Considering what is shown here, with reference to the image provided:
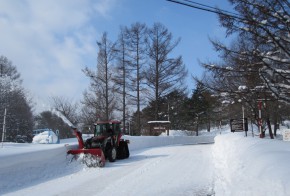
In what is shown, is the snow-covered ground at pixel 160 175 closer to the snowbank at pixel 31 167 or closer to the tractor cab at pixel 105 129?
the snowbank at pixel 31 167

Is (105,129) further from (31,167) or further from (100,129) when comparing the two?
(31,167)

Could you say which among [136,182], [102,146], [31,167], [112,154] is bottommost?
[136,182]

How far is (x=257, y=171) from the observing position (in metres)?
6.91

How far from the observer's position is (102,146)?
18297 mm

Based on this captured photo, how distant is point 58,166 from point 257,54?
29.4 feet

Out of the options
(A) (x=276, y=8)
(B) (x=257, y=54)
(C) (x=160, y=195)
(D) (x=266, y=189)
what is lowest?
(C) (x=160, y=195)

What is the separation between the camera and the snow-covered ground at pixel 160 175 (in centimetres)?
674

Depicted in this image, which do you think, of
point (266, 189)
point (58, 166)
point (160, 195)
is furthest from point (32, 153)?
point (266, 189)

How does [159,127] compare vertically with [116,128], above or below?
above

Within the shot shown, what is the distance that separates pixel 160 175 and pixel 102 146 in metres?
5.79

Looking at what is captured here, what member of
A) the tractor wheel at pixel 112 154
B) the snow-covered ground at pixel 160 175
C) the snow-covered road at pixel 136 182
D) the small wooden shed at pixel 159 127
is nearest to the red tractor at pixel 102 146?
the tractor wheel at pixel 112 154

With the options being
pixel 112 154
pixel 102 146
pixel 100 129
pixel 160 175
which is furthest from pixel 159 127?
pixel 160 175

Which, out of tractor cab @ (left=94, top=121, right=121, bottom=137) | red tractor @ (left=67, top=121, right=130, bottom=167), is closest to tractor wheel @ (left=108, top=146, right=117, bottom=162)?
red tractor @ (left=67, top=121, right=130, bottom=167)

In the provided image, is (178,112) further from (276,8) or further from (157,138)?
(276,8)
